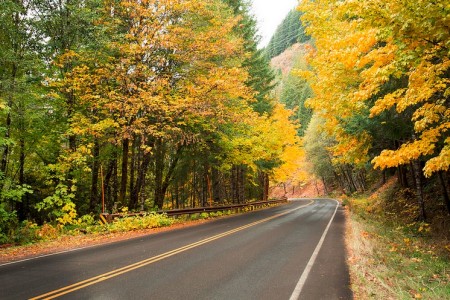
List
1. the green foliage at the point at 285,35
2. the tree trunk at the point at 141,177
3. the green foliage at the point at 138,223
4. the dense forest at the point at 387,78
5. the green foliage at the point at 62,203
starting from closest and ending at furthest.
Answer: the dense forest at the point at 387,78, the green foliage at the point at 62,203, the green foliage at the point at 138,223, the tree trunk at the point at 141,177, the green foliage at the point at 285,35

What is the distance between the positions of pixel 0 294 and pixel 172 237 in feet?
23.8

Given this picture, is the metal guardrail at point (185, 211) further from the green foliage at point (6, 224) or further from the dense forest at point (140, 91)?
the green foliage at point (6, 224)

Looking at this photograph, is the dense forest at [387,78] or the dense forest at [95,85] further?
the dense forest at [95,85]

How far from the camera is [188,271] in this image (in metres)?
7.72

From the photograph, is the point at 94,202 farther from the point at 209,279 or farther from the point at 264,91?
the point at 264,91

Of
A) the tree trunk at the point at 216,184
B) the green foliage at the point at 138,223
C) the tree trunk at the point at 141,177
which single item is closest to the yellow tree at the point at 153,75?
the tree trunk at the point at 141,177

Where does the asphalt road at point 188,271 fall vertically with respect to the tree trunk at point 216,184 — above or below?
below

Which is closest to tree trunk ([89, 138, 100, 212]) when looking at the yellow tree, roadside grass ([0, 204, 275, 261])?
the yellow tree

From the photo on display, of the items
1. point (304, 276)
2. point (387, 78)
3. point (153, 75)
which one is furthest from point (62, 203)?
point (387, 78)

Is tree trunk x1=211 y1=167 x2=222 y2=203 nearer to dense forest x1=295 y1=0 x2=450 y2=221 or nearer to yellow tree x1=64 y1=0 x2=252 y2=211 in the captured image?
yellow tree x1=64 y1=0 x2=252 y2=211

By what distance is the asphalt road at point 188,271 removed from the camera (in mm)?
6227

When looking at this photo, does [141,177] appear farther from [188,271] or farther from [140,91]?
[188,271]

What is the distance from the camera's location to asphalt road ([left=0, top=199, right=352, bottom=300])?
20.4 ft

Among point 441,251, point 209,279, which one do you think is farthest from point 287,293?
point 441,251
